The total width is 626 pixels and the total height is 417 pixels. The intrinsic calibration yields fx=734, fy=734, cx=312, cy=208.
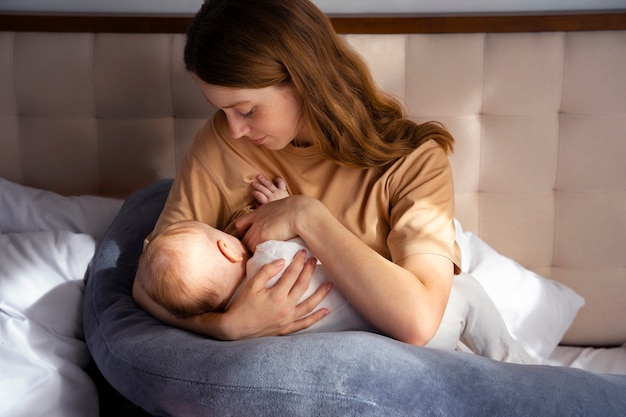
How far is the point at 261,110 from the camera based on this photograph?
1547 mm

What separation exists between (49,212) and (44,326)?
48 centimetres

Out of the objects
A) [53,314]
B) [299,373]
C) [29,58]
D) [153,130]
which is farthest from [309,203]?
[29,58]

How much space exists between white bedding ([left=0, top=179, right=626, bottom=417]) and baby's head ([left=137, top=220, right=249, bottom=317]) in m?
0.32

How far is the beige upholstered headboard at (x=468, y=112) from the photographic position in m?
2.12

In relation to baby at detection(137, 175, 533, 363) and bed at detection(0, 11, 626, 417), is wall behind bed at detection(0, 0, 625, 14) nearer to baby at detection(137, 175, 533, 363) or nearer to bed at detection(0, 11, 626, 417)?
bed at detection(0, 11, 626, 417)

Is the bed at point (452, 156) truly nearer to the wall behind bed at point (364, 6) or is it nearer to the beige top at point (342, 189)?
the wall behind bed at point (364, 6)

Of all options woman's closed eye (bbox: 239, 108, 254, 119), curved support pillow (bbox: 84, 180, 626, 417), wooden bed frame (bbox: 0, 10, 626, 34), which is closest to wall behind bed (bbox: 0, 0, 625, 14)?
wooden bed frame (bbox: 0, 10, 626, 34)

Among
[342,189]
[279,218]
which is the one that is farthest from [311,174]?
[279,218]

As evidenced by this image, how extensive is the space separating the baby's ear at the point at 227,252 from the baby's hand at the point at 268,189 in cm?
17

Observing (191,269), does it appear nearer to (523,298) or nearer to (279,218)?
(279,218)

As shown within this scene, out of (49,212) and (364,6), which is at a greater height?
(364,6)

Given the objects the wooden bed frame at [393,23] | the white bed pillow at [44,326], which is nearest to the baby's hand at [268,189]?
the white bed pillow at [44,326]

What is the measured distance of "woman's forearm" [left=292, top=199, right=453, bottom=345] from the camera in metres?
1.43

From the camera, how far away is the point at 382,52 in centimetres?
215
